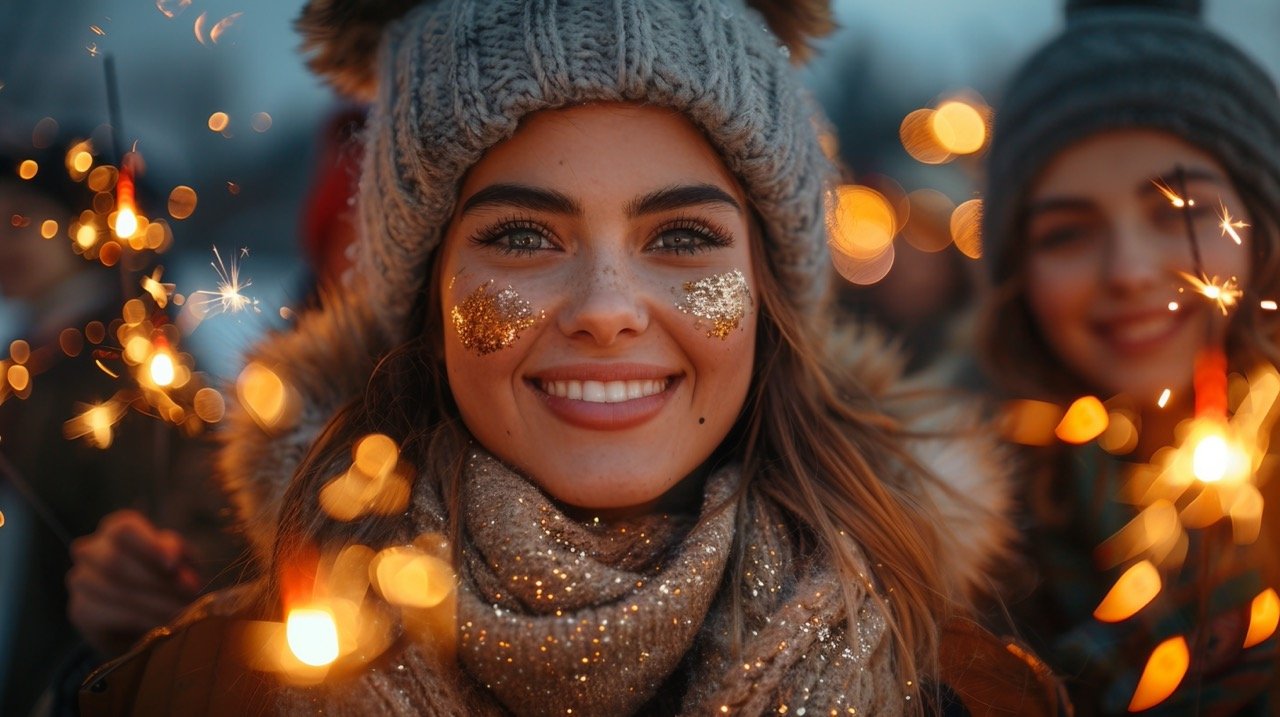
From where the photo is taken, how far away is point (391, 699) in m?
1.49

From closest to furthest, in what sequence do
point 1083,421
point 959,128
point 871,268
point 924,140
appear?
point 1083,421 → point 959,128 → point 924,140 → point 871,268

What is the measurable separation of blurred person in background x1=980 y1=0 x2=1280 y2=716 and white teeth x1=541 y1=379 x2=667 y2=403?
1.01 metres

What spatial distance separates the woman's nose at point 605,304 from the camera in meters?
1.55

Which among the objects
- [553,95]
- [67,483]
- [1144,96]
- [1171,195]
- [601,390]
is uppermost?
[1144,96]

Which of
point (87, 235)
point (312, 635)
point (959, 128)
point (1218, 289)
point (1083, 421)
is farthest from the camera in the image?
point (959, 128)

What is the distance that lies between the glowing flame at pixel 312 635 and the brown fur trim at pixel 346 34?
1.05 metres

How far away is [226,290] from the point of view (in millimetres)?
1895

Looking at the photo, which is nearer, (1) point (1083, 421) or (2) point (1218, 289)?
(2) point (1218, 289)

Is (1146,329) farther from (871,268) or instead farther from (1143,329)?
(871,268)

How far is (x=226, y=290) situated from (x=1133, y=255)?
182 centimetres

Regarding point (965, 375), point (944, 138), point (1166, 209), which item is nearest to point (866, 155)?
point (944, 138)

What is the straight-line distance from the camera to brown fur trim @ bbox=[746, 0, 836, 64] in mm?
2066

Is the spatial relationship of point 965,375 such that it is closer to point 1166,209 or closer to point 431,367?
point 1166,209

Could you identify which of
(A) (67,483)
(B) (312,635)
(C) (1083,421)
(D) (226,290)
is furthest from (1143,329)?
(A) (67,483)
